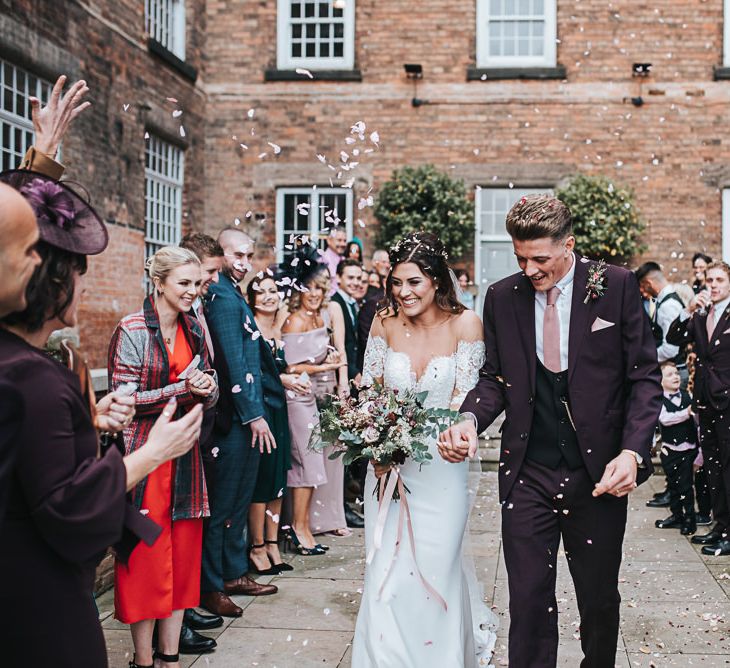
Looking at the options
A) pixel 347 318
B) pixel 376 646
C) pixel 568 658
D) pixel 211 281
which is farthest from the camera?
pixel 347 318

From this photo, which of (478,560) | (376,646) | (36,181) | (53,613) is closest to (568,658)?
(376,646)

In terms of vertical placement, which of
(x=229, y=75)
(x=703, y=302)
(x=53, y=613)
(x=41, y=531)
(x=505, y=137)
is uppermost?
(x=229, y=75)

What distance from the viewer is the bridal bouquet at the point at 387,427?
4.02m

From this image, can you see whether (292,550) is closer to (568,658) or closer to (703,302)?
(568,658)

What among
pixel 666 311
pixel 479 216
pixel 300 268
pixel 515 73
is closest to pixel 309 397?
pixel 300 268

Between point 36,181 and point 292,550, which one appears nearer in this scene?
point 36,181

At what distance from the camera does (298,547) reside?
683cm

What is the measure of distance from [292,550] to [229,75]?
31.4 ft

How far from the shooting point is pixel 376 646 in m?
4.02

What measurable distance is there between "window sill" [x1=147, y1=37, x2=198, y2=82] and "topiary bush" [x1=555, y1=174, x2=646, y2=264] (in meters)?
5.73

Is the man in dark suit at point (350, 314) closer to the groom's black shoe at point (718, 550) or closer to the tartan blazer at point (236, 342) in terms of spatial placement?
the tartan blazer at point (236, 342)

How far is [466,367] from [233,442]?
1850mm

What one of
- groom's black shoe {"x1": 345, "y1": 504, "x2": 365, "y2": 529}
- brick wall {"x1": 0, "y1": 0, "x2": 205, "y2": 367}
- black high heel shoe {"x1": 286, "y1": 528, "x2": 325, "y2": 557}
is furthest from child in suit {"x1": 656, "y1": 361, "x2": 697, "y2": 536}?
brick wall {"x1": 0, "y1": 0, "x2": 205, "y2": 367}

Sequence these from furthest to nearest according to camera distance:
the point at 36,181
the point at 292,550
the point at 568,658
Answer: the point at 292,550 → the point at 568,658 → the point at 36,181
